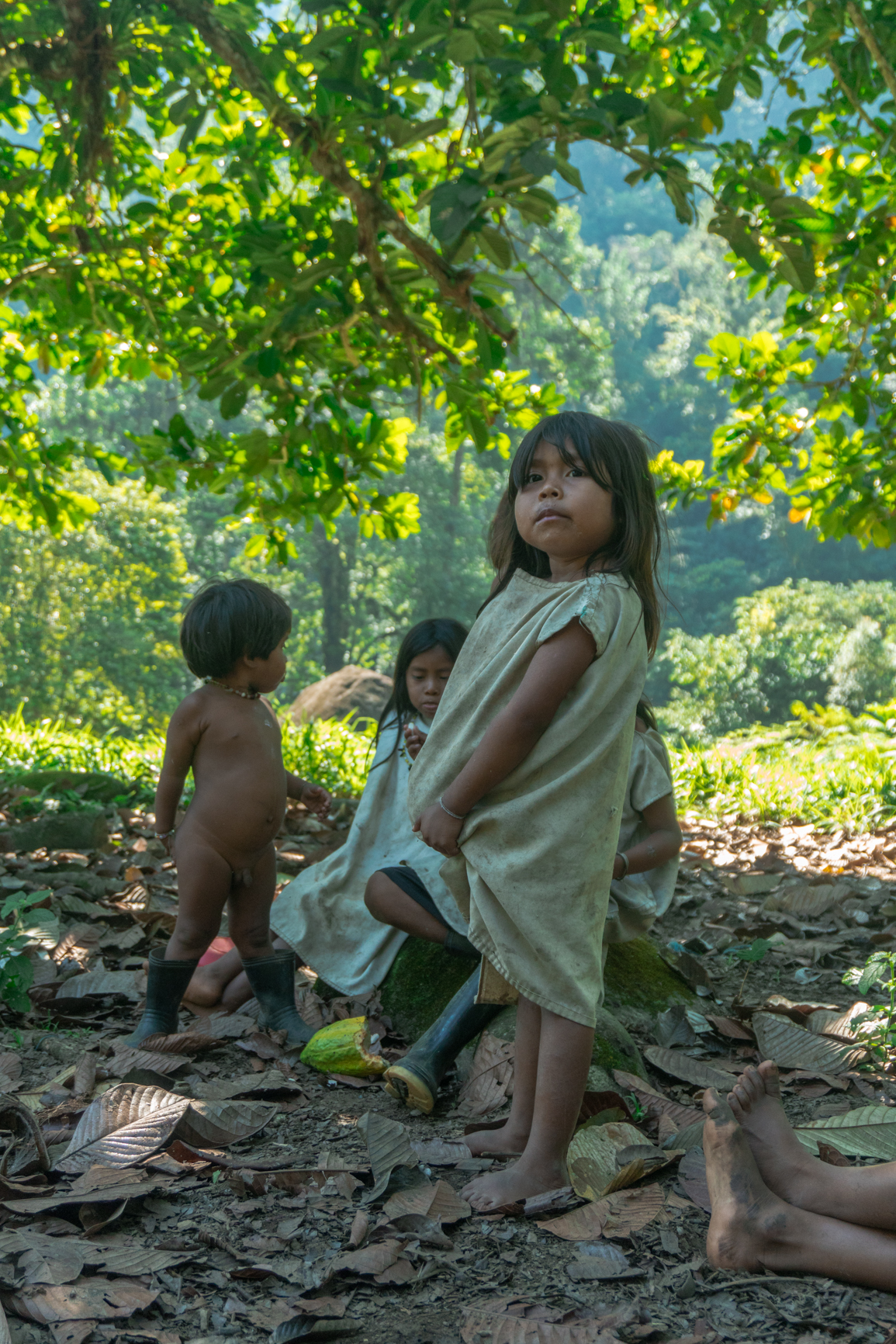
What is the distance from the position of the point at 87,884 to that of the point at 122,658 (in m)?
13.2

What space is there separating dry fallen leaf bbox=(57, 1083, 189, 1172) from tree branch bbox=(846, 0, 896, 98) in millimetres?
3693

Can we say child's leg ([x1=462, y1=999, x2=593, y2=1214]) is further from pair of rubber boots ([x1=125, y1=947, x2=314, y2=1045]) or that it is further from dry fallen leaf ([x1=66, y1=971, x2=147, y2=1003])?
dry fallen leaf ([x1=66, y1=971, x2=147, y2=1003])

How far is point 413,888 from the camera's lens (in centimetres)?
273

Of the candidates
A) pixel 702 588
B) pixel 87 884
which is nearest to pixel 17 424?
pixel 87 884

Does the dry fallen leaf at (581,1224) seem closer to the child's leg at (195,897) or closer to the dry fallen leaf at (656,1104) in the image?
the dry fallen leaf at (656,1104)

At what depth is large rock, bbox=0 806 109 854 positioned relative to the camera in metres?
4.47

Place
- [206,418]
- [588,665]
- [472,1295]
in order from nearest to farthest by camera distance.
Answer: [472,1295], [588,665], [206,418]

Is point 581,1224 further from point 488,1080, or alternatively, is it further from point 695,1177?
point 488,1080

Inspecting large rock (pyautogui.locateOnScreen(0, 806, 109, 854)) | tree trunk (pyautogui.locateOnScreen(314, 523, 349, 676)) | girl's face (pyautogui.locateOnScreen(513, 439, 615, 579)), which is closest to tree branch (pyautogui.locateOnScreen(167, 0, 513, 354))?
girl's face (pyautogui.locateOnScreen(513, 439, 615, 579))

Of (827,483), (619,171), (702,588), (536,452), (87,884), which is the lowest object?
(87,884)

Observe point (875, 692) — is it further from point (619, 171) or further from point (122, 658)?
point (619, 171)

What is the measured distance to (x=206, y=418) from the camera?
87.4 feet

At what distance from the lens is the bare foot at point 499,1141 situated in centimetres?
186

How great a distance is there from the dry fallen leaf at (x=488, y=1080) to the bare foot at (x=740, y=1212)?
Result: 66cm
